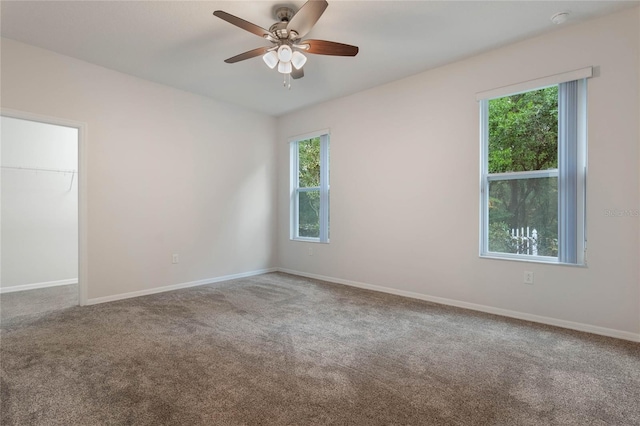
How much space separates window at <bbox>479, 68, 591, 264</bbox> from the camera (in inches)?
116

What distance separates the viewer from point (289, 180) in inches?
221

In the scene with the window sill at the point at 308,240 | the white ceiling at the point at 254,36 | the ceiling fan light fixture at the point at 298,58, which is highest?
the white ceiling at the point at 254,36

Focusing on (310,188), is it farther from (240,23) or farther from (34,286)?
(34,286)

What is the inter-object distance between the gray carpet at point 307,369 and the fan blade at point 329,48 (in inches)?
93.8

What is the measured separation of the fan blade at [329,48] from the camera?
257 centimetres

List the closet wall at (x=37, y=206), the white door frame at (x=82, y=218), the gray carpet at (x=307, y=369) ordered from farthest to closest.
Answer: the closet wall at (x=37, y=206) → the white door frame at (x=82, y=218) → the gray carpet at (x=307, y=369)

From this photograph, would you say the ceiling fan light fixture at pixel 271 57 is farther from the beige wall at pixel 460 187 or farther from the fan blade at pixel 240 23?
the beige wall at pixel 460 187

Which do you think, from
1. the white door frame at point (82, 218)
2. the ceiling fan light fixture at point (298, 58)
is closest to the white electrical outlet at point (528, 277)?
the ceiling fan light fixture at point (298, 58)

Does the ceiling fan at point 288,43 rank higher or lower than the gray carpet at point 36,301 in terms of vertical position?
higher

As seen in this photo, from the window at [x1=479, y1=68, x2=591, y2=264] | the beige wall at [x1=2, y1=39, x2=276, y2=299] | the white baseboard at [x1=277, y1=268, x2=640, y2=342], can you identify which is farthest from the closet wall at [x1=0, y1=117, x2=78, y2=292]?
the window at [x1=479, y1=68, x2=591, y2=264]

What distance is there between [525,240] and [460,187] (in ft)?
2.74

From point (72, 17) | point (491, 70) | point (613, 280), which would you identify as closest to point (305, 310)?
point (613, 280)

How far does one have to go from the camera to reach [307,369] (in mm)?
2197

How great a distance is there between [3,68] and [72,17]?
40.7 inches
